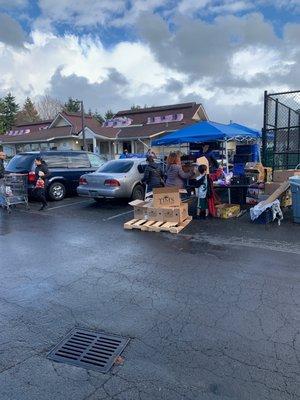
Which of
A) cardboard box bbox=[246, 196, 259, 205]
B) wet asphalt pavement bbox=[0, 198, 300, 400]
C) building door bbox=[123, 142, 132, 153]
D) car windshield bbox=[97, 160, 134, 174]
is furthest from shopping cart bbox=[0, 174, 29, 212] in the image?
building door bbox=[123, 142, 132, 153]

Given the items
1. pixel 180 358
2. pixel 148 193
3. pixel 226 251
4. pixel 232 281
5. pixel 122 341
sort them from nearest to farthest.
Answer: pixel 180 358 < pixel 122 341 < pixel 232 281 < pixel 226 251 < pixel 148 193

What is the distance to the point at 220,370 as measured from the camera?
2.87 metres

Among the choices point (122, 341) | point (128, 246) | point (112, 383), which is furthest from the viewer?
point (128, 246)

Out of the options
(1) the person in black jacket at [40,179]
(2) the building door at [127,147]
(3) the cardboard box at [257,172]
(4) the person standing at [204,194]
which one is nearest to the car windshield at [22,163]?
(1) the person in black jacket at [40,179]

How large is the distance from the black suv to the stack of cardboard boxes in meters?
4.81

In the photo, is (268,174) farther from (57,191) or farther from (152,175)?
(57,191)

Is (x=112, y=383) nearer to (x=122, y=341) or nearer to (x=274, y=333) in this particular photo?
(x=122, y=341)

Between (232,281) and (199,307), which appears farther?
(232,281)

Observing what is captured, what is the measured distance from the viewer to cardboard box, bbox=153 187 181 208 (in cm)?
817

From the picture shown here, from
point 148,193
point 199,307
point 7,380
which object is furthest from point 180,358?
point 148,193

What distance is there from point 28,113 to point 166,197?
232 ft

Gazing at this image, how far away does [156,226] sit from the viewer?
779cm

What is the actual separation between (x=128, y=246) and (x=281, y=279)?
9.48ft

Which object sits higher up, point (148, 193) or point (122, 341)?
point (148, 193)
